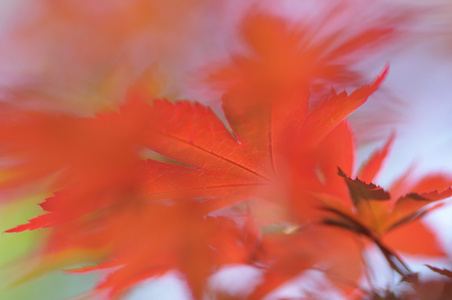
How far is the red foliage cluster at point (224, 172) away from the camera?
0.24m

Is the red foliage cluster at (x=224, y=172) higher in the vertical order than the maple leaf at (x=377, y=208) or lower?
higher

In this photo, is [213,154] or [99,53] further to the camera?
[99,53]

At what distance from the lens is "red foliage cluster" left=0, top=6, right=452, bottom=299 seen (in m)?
0.24

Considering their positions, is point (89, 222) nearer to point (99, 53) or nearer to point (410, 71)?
point (99, 53)

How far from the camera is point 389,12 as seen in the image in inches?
13.1

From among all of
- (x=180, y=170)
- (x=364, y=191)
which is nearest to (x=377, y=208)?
(x=364, y=191)

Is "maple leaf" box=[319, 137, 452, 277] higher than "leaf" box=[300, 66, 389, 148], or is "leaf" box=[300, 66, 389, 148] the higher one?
"leaf" box=[300, 66, 389, 148]

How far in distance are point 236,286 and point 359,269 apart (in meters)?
0.13

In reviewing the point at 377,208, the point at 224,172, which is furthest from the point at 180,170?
the point at 377,208

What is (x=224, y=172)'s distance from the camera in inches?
10.8

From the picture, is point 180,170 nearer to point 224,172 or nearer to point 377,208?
point 224,172

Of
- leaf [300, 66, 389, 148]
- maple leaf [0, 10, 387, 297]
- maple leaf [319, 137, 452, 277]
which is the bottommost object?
maple leaf [319, 137, 452, 277]

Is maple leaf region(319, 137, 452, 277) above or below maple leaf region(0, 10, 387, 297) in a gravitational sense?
below

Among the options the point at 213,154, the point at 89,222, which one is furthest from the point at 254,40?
the point at 89,222
